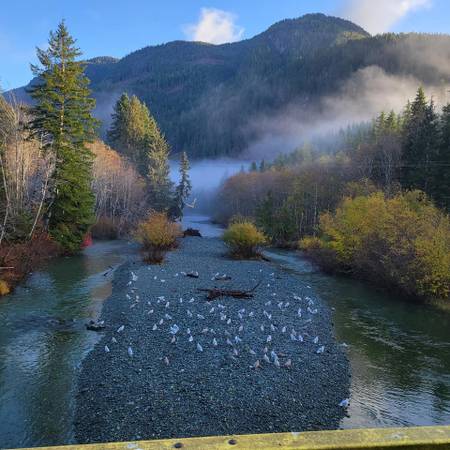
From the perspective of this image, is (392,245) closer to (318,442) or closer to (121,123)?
(318,442)

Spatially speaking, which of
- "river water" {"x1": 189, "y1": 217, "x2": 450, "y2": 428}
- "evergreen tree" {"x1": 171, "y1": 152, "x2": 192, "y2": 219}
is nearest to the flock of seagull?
"river water" {"x1": 189, "y1": 217, "x2": 450, "y2": 428}

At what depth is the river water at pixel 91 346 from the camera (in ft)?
37.7

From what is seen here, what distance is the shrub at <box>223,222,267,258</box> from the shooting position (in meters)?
40.2

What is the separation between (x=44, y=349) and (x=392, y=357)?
13.5 meters

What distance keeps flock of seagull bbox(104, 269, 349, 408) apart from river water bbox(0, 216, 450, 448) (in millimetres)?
1477

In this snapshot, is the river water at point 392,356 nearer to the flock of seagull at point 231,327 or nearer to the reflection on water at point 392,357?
the reflection on water at point 392,357

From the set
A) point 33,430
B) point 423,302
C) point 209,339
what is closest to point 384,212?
point 423,302

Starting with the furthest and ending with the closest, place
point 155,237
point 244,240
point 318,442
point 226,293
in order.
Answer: point 244,240 < point 155,237 < point 226,293 < point 318,442

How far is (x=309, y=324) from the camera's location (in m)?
19.3

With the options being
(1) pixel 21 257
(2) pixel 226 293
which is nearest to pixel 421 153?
(2) pixel 226 293

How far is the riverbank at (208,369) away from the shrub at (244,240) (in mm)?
16132

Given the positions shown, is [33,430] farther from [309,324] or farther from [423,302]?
[423,302]

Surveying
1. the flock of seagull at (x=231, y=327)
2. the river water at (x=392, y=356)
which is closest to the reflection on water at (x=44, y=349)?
the flock of seagull at (x=231, y=327)

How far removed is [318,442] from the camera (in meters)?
2.78
